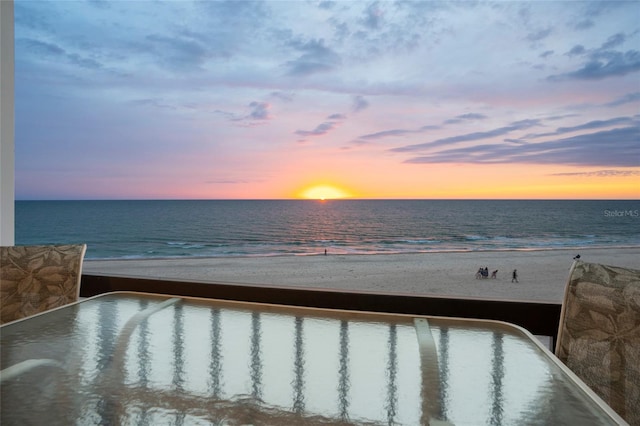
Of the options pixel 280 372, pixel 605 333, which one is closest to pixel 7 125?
pixel 280 372

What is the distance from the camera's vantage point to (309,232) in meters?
19.6

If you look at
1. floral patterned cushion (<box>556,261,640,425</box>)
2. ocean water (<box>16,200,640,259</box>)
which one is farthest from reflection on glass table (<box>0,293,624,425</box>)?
ocean water (<box>16,200,640,259</box>)

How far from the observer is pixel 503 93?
567 centimetres

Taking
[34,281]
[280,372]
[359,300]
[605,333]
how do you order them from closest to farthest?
Answer: [280,372]
[605,333]
[34,281]
[359,300]

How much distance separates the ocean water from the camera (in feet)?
46.5

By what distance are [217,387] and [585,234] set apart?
1683cm

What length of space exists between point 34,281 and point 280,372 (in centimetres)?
107

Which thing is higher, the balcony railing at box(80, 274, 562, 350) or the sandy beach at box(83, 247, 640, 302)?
the balcony railing at box(80, 274, 562, 350)

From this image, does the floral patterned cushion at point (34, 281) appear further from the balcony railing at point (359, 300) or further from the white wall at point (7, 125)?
the white wall at point (7, 125)

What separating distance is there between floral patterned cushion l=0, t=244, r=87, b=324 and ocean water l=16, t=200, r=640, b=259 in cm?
1236

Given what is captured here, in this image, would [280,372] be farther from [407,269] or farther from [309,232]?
[309,232]

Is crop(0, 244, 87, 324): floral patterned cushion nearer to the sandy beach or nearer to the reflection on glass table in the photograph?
the reflection on glass table

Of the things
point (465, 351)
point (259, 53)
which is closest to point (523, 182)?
point (259, 53)

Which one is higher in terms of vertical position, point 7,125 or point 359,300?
point 7,125
